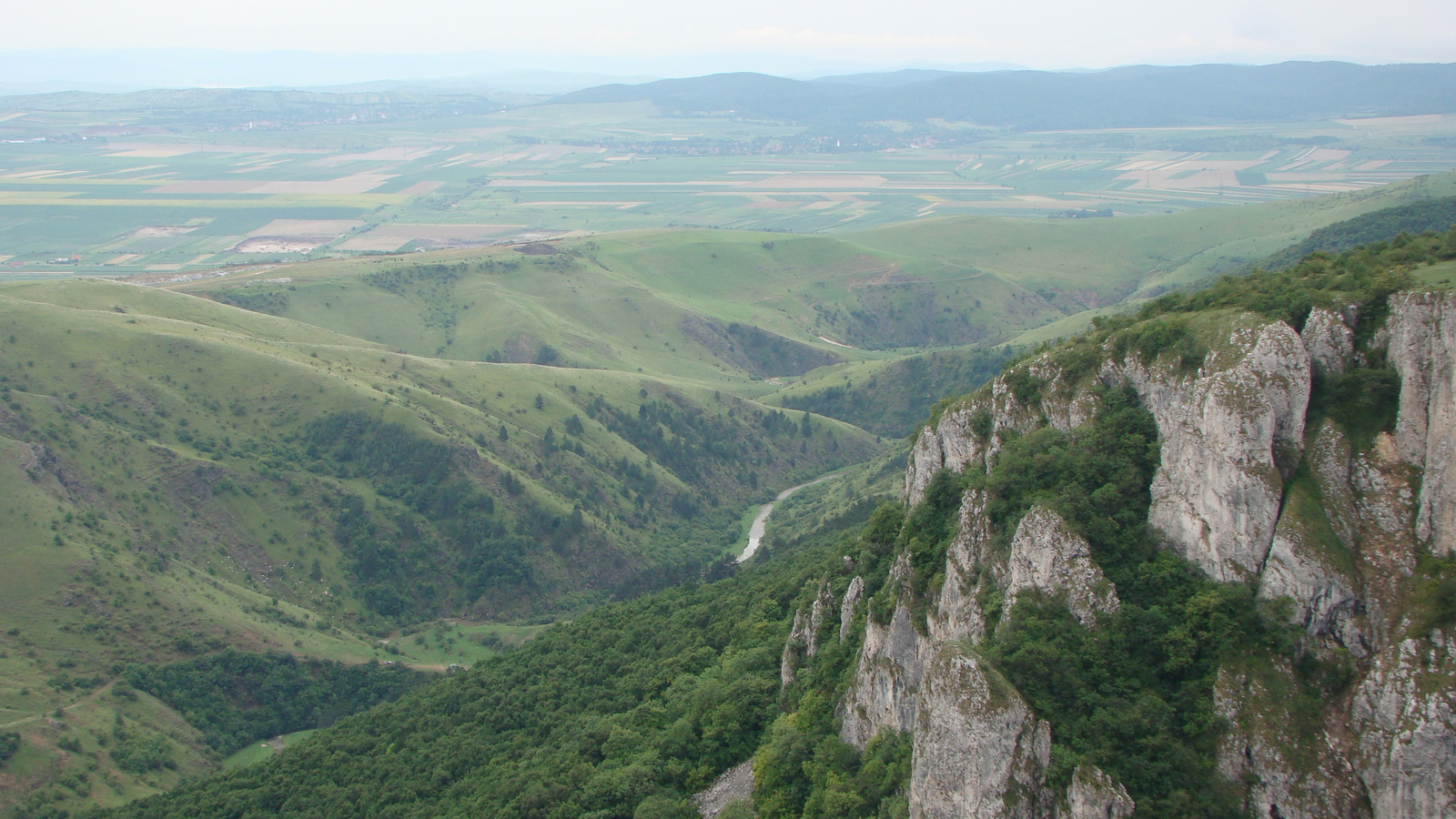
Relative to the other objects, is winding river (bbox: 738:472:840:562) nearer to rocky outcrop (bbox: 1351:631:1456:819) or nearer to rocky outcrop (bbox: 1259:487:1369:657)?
rocky outcrop (bbox: 1259:487:1369:657)

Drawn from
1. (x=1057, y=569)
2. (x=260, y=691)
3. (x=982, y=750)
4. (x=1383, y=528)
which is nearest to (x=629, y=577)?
(x=260, y=691)

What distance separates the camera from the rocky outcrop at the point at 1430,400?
115 ft

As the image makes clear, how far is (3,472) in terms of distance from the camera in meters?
116

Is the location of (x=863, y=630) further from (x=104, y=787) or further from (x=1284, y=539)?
(x=104, y=787)

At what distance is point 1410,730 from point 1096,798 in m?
10.7

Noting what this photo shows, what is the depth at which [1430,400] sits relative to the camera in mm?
36938

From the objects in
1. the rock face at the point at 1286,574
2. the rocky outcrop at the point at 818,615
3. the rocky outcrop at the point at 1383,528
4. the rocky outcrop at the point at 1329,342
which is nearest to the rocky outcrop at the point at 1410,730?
the rock face at the point at 1286,574

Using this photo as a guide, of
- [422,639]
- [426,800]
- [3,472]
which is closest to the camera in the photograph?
[426,800]

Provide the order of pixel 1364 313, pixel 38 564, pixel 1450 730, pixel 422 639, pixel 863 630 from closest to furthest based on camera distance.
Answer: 1. pixel 1450 730
2. pixel 1364 313
3. pixel 863 630
4. pixel 38 564
5. pixel 422 639

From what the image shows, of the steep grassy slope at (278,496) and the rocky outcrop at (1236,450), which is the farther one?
the steep grassy slope at (278,496)

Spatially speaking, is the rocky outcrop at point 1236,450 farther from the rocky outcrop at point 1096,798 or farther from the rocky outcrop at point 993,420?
the rocky outcrop at point 1096,798

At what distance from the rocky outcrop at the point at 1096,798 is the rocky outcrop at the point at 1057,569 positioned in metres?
6.95

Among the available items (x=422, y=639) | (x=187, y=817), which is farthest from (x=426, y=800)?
(x=422, y=639)

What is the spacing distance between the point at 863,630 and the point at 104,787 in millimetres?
77149
